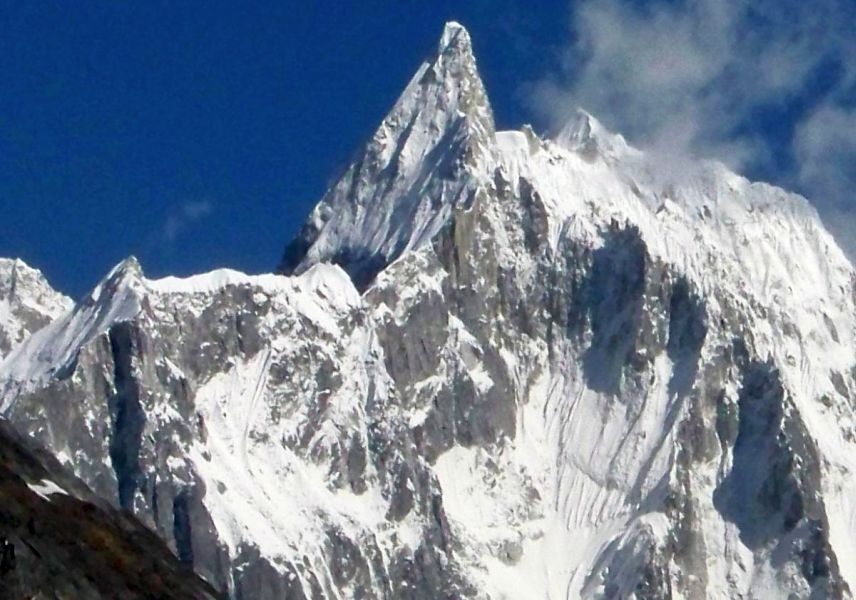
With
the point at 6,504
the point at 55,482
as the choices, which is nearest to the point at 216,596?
the point at 55,482

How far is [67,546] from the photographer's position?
118 m

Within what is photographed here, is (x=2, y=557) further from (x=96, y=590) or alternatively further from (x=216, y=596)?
(x=216, y=596)

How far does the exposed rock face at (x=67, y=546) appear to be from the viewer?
370ft

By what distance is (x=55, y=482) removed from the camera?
131500mm

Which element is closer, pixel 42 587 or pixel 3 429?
pixel 42 587

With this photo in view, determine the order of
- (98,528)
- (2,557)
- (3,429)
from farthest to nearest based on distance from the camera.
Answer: (3,429), (98,528), (2,557)

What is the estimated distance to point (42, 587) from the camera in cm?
11244

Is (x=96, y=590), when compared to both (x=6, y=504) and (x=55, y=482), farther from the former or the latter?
(x=55, y=482)

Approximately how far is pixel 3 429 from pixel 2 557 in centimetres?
2415

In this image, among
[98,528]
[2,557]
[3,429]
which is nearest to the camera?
[2,557]

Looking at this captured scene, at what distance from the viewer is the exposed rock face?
113 meters

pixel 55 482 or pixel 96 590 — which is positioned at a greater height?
pixel 55 482

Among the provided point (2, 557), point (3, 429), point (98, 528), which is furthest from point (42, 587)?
point (3, 429)

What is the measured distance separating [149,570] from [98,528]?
229cm
